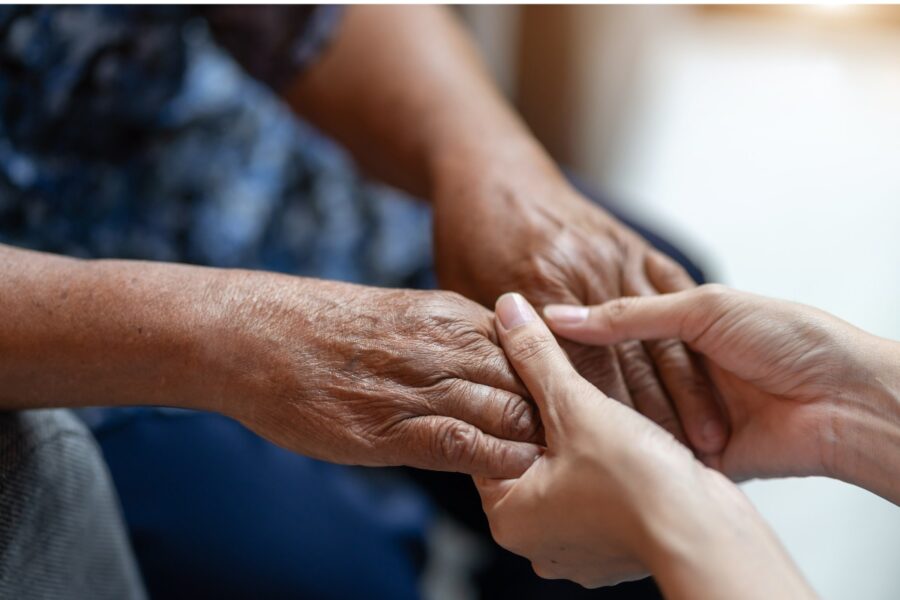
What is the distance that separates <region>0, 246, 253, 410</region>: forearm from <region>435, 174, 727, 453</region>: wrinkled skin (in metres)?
0.34

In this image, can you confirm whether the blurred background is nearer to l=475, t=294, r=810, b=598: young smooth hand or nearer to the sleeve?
the sleeve

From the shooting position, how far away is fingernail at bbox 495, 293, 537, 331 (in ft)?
2.69

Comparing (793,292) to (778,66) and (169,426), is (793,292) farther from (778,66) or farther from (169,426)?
(169,426)

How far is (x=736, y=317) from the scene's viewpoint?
821 mm

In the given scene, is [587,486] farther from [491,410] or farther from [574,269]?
[574,269]

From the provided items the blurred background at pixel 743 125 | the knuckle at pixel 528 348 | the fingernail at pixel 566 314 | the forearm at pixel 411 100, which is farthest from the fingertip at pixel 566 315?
the blurred background at pixel 743 125

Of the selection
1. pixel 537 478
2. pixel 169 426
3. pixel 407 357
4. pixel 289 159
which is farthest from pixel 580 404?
pixel 289 159

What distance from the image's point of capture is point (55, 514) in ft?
2.56

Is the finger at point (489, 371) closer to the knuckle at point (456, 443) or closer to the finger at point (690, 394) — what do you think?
the knuckle at point (456, 443)

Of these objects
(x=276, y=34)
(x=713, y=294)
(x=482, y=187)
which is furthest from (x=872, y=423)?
(x=276, y=34)

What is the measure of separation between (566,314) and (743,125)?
1622mm

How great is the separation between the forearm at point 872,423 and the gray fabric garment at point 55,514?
767 millimetres

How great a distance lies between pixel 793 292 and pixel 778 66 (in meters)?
0.83

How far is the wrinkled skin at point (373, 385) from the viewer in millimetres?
745
